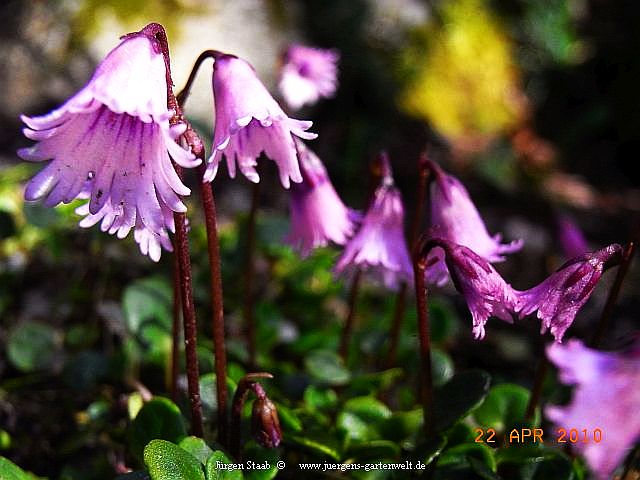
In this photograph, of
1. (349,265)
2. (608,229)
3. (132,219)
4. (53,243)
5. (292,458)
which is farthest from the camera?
(608,229)

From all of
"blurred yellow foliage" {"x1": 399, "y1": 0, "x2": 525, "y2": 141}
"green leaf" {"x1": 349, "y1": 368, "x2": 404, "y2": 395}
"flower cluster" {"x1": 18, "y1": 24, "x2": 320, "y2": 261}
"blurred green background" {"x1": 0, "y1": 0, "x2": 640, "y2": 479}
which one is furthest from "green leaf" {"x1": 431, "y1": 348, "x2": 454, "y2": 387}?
"blurred yellow foliage" {"x1": 399, "y1": 0, "x2": 525, "y2": 141}

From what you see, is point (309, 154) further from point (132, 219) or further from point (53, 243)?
point (53, 243)

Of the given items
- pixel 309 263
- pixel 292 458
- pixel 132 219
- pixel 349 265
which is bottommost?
pixel 292 458

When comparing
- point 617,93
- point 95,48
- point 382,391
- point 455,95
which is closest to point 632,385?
point 382,391

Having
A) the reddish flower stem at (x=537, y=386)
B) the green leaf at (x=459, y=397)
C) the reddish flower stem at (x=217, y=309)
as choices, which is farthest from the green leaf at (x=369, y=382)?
the reddish flower stem at (x=217, y=309)

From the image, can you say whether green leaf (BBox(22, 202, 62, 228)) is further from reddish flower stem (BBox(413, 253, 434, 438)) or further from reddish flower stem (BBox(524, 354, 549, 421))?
reddish flower stem (BBox(524, 354, 549, 421))

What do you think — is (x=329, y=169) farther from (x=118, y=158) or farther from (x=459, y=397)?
(x=118, y=158)
